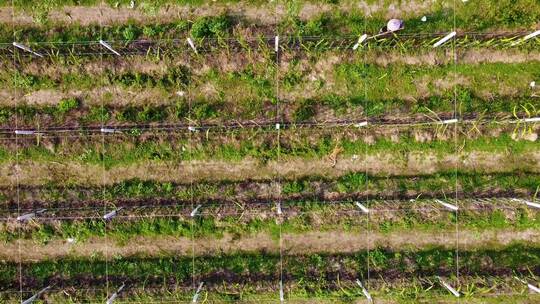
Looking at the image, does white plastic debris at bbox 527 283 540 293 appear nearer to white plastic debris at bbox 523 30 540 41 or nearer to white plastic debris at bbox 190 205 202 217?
white plastic debris at bbox 523 30 540 41

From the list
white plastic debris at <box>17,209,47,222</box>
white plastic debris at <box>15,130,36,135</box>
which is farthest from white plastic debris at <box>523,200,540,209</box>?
white plastic debris at <box>15,130,36,135</box>

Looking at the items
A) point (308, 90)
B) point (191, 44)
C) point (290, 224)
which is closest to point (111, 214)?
point (290, 224)

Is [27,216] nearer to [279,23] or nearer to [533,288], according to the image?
[279,23]

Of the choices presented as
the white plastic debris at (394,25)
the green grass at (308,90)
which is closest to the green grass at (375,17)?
the white plastic debris at (394,25)

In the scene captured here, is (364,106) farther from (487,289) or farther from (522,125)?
(487,289)

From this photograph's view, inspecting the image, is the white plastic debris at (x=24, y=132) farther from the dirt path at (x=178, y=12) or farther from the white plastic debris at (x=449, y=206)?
the white plastic debris at (x=449, y=206)
